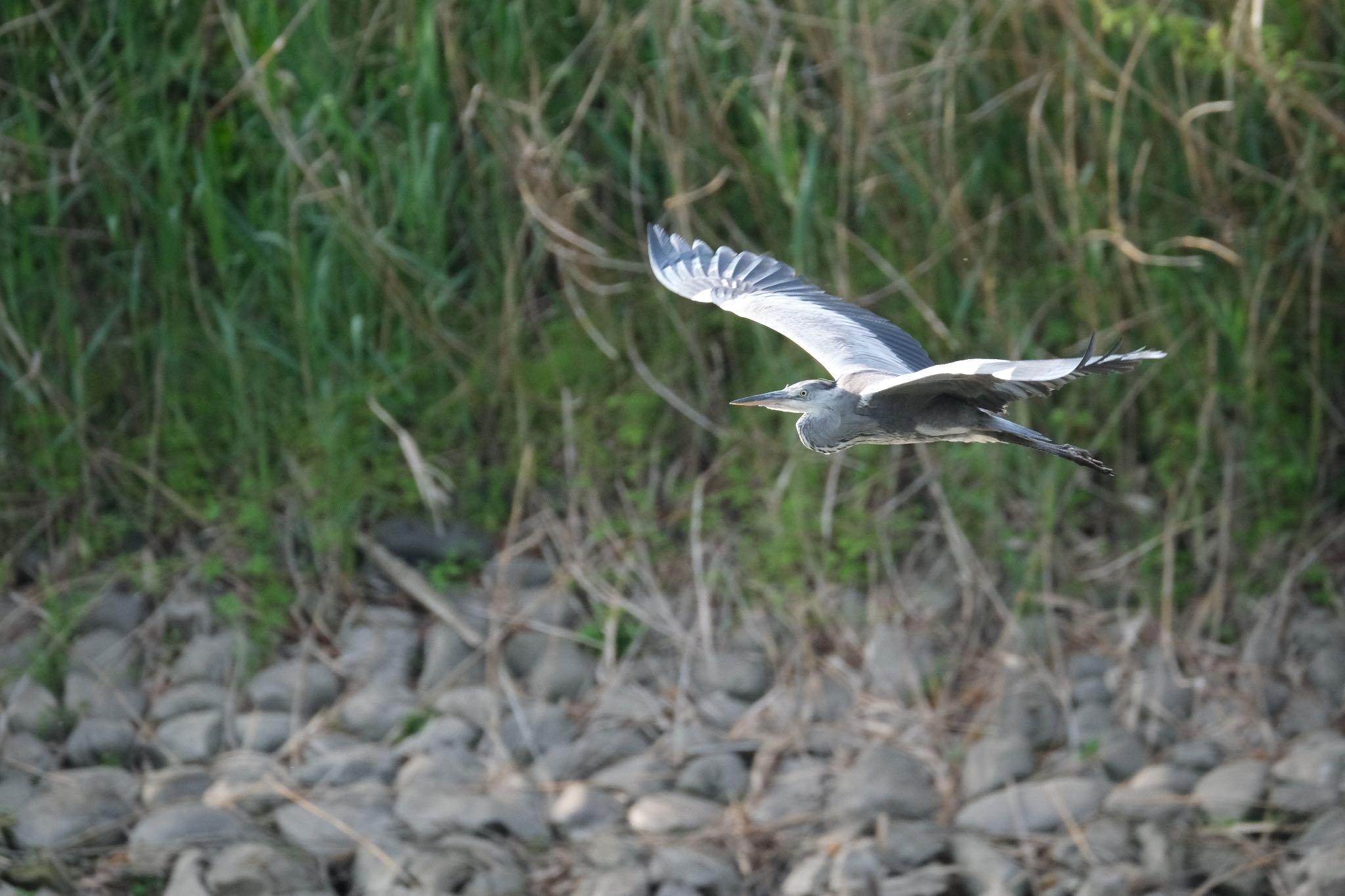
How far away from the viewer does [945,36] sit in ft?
19.7

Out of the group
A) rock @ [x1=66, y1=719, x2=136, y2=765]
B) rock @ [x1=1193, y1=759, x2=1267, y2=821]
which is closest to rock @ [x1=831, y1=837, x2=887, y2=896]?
rock @ [x1=1193, y1=759, x2=1267, y2=821]

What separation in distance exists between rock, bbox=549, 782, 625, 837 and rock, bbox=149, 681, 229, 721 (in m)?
1.17

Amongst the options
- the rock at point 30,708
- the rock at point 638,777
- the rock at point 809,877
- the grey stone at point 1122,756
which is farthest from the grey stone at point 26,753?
the grey stone at point 1122,756

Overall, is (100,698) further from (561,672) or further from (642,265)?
(642,265)

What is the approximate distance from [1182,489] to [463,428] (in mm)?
2351

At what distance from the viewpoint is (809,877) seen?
5152 millimetres

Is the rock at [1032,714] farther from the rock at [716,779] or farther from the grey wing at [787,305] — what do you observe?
the grey wing at [787,305]

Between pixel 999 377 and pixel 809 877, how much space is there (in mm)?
2612

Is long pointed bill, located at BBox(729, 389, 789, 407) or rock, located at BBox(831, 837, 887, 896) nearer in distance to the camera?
long pointed bill, located at BBox(729, 389, 789, 407)

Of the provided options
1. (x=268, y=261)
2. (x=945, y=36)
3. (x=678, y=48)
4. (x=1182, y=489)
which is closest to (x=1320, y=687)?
(x=1182, y=489)

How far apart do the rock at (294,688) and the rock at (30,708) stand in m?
0.61

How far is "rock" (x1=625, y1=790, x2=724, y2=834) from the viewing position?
5.36m

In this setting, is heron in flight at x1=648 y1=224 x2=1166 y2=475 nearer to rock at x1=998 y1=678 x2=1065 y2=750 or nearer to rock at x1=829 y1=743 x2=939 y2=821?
rock at x1=829 y1=743 x2=939 y2=821

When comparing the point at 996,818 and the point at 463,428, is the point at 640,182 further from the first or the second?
the point at 996,818
